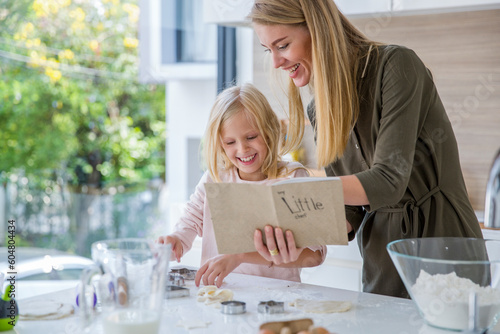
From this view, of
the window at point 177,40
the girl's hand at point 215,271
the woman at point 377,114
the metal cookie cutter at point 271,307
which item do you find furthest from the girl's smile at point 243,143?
the window at point 177,40

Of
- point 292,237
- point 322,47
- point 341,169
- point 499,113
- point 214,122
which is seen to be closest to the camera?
point 292,237

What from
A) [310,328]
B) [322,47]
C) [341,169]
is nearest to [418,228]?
[341,169]

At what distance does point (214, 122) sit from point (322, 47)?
1.49ft

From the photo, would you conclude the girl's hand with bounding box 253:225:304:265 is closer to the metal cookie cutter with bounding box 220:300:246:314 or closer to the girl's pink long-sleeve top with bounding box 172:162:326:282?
the metal cookie cutter with bounding box 220:300:246:314

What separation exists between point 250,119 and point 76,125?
2521 mm

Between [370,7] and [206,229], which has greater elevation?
[370,7]

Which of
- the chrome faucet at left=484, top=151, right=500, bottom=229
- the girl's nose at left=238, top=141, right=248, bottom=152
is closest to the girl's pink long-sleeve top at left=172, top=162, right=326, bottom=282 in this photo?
the girl's nose at left=238, top=141, right=248, bottom=152

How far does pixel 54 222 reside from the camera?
3.66 m

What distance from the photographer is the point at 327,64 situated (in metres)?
1.33

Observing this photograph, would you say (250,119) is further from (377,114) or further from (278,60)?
(377,114)

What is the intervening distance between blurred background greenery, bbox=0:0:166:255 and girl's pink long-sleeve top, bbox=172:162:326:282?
1.98 meters

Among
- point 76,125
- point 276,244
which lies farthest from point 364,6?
point 76,125

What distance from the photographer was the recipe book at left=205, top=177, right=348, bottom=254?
1.07 metres

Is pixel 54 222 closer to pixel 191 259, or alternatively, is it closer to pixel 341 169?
pixel 191 259
